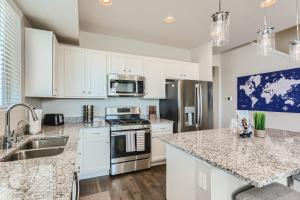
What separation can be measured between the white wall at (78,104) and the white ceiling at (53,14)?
4.04 feet

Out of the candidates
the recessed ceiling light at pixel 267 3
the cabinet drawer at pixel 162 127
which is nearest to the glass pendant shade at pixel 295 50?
the recessed ceiling light at pixel 267 3

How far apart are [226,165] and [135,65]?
107 inches

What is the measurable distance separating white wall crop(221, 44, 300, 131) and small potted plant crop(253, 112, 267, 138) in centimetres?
223

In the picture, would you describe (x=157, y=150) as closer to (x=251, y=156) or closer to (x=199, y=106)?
(x=199, y=106)

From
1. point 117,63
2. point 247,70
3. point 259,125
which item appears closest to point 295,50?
point 259,125

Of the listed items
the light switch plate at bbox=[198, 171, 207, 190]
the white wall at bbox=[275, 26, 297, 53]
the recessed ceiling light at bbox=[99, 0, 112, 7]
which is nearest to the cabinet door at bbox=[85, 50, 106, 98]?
the recessed ceiling light at bbox=[99, 0, 112, 7]

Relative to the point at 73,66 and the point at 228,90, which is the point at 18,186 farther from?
the point at 228,90

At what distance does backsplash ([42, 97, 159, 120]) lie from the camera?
9.93 ft

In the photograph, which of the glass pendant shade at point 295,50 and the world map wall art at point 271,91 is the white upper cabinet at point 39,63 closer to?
the glass pendant shade at point 295,50

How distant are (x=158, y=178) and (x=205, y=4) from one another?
281cm

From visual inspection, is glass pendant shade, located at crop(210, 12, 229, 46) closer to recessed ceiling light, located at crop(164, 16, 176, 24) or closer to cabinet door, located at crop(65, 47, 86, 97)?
recessed ceiling light, located at crop(164, 16, 176, 24)

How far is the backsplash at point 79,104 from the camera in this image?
9.93 ft

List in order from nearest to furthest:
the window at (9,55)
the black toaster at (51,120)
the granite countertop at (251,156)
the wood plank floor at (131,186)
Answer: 1. the granite countertop at (251,156)
2. the window at (9,55)
3. the wood plank floor at (131,186)
4. the black toaster at (51,120)

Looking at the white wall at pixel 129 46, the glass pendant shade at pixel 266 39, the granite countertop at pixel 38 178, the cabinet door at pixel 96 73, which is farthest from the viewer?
the white wall at pixel 129 46
